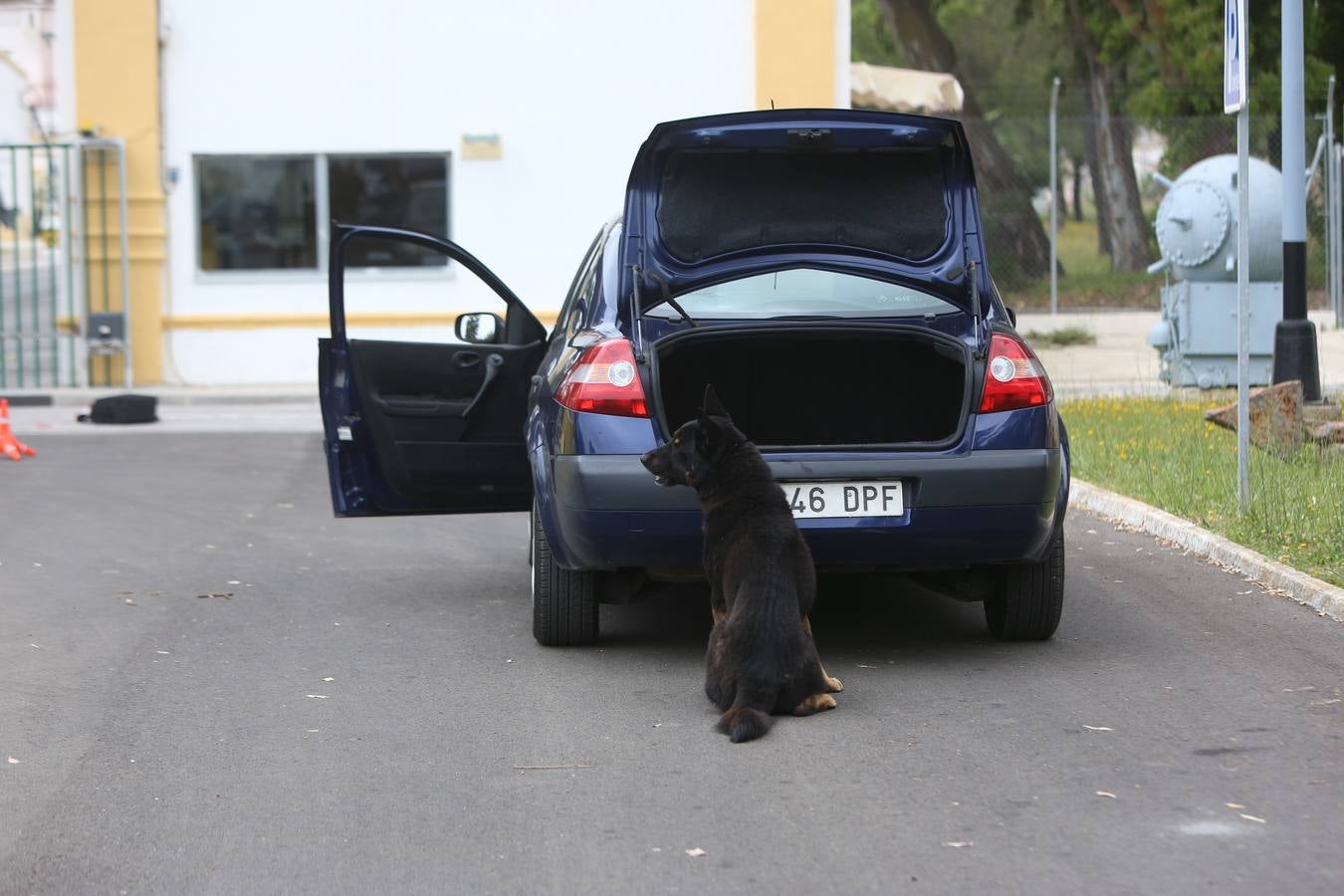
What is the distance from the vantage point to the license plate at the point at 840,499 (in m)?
6.03

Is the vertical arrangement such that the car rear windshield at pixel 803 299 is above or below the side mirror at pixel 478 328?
above

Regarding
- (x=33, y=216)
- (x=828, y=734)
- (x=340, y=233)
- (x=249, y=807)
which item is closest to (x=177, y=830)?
(x=249, y=807)

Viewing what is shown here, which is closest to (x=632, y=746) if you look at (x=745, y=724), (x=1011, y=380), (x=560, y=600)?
(x=745, y=724)

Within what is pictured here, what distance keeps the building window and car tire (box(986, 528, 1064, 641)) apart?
13.6 meters

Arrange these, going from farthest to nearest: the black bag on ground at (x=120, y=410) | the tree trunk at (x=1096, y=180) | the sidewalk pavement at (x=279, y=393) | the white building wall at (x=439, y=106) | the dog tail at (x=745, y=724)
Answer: the tree trunk at (x=1096, y=180) → the white building wall at (x=439, y=106) → the black bag on ground at (x=120, y=410) → the sidewalk pavement at (x=279, y=393) → the dog tail at (x=745, y=724)

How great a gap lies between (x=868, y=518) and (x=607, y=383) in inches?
38.3

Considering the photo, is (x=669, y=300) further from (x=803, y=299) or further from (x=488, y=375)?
(x=488, y=375)

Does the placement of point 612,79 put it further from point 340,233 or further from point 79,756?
point 79,756

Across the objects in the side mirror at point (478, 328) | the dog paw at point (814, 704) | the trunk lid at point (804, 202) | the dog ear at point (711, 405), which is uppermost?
the trunk lid at point (804, 202)

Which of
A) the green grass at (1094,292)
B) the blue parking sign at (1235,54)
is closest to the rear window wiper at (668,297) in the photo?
the blue parking sign at (1235,54)

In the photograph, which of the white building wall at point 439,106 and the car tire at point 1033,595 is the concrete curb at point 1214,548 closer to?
the car tire at point 1033,595

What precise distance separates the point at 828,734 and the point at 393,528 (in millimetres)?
5407

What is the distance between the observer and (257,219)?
771 inches

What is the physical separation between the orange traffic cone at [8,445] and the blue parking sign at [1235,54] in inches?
355
